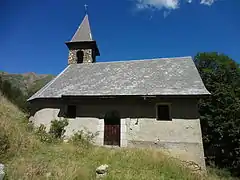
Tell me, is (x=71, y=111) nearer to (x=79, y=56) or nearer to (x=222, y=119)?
(x=79, y=56)

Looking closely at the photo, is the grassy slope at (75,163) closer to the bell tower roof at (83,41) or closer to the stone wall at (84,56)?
the stone wall at (84,56)

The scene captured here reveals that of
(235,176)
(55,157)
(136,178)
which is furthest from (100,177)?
(235,176)

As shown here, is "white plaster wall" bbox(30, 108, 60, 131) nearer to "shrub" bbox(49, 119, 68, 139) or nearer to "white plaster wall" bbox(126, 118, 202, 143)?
"shrub" bbox(49, 119, 68, 139)

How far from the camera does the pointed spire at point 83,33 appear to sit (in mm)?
20500

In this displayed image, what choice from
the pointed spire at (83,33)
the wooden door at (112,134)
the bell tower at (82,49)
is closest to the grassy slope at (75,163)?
the wooden door at (112,134)

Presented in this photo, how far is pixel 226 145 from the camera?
597 inches

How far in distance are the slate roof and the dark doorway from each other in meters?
1.45

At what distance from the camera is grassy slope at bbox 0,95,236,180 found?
572 centimetres

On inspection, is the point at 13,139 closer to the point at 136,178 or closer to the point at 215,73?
the point at 136,178

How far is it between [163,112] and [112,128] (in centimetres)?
331

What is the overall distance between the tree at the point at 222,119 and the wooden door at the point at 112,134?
27.1ft

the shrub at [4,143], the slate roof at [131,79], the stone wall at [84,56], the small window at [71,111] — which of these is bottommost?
the shrub at [4,143]

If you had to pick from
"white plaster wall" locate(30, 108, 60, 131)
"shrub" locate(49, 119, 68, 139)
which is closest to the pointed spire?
"white plaster wall" locate(30, 108, 60, 131)

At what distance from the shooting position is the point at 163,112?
11.4 meters
